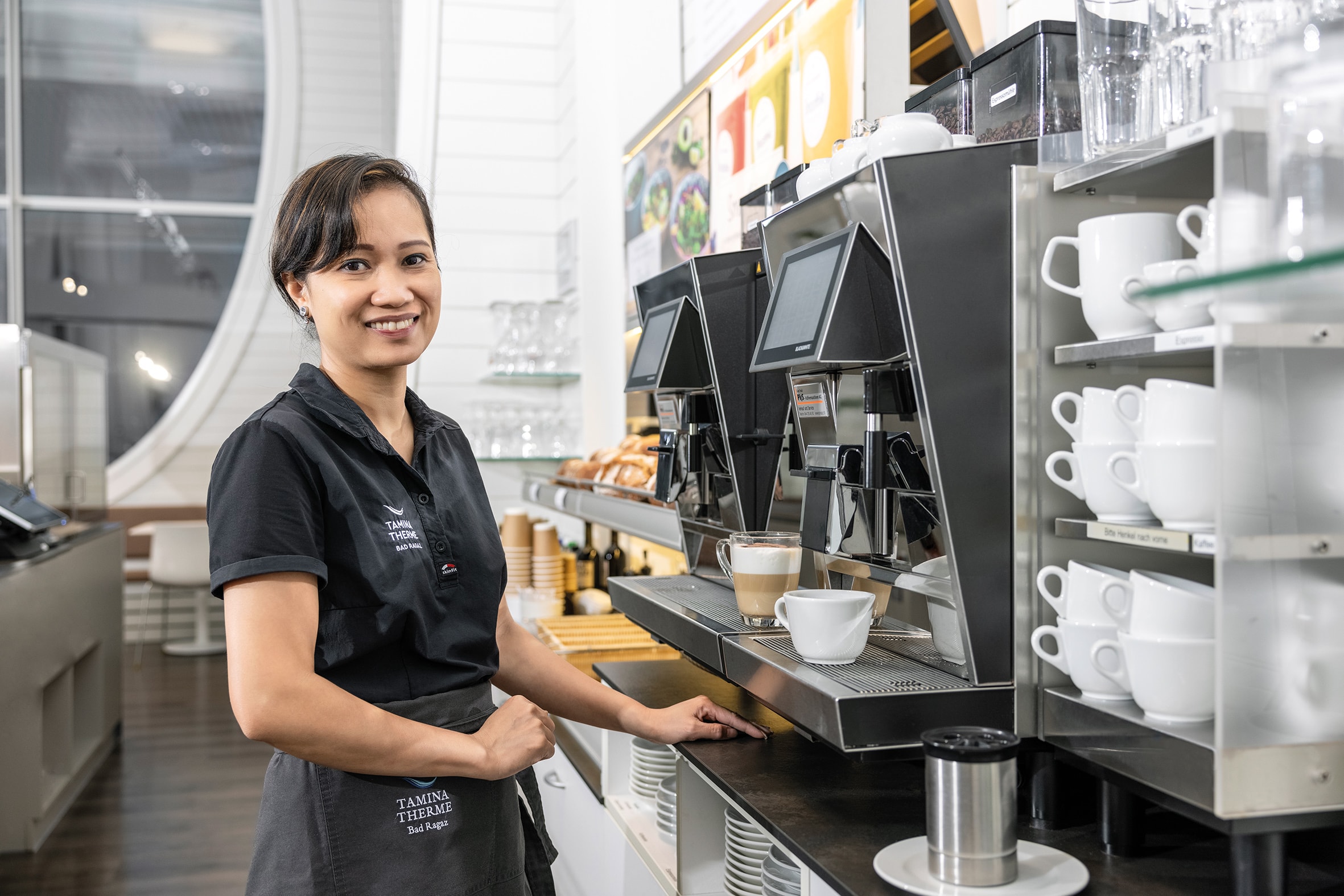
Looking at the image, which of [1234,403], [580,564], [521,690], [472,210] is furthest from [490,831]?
[472,210]

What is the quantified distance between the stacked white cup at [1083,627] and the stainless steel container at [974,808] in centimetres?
12

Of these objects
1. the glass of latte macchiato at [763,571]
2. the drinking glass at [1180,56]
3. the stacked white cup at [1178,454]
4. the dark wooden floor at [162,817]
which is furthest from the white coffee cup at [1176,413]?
the dark wooden floor at [162,817]

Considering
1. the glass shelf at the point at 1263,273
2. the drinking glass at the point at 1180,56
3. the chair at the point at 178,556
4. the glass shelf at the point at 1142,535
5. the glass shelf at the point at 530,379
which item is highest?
the drinking glass at the point at 1180,56

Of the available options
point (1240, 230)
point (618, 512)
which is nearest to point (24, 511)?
point (618, 512)

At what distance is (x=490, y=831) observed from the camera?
1416mm

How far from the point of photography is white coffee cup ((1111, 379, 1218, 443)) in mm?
986

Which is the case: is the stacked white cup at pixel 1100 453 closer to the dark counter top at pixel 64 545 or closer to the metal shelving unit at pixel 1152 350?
the metal shelving unit at pixel 1152 350

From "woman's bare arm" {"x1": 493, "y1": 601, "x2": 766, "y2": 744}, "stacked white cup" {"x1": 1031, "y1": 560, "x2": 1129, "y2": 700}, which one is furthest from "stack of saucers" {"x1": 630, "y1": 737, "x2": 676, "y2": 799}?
"stacked white cup" {"x1": 1031, "y1": 560, "x2": 1129, "y2": 700}

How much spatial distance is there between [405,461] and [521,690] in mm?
435

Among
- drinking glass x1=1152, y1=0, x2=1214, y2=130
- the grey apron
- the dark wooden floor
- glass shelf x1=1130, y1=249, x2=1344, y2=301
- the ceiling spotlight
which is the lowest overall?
the dark wooden floor

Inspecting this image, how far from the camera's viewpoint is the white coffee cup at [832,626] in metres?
1.32

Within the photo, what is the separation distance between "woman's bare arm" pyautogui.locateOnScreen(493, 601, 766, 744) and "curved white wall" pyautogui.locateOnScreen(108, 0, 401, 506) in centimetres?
611

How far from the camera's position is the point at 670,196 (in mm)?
3262

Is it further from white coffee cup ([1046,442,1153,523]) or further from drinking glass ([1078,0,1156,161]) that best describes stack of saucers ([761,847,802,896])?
drinking glass ([1078,0,1156,161])
